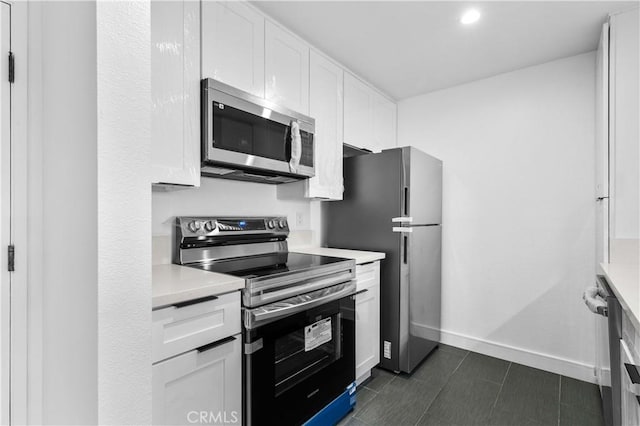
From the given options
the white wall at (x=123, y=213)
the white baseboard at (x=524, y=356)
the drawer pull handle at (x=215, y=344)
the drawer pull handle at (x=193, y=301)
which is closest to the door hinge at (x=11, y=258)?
the white wall at (x=123, y=213)

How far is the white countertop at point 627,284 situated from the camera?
3.03 feet

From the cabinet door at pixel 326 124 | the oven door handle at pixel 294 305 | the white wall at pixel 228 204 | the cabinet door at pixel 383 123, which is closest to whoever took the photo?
the oven door handle at pixel 294 305

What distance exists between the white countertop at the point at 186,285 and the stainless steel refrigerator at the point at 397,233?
A: 135 cm

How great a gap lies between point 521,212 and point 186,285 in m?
2.55

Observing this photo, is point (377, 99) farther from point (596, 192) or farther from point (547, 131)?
point (596, 192)

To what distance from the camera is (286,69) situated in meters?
2.13

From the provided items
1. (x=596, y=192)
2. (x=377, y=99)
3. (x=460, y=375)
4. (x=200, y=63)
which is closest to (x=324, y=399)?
(x=460, y=375)

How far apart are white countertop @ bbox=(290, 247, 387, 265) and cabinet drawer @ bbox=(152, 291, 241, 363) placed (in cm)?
94

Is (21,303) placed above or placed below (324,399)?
above

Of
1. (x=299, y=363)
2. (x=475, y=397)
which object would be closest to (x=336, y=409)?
(x=299, y=363)

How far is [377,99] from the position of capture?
308 centimetres

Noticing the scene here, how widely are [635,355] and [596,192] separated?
1764 mm

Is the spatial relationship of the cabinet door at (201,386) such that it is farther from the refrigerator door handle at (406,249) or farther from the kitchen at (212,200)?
the refrigerator door handle at (406,249)

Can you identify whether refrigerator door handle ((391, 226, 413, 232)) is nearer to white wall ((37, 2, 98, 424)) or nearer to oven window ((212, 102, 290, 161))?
oven window ((212, 102, 290, 161))
